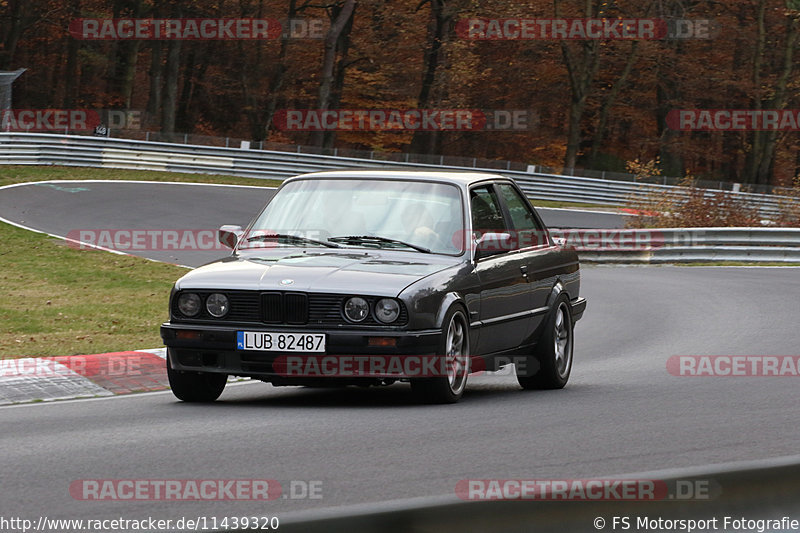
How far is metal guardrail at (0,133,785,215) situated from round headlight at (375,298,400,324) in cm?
2794

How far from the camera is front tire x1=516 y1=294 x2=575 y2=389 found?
10055 mm

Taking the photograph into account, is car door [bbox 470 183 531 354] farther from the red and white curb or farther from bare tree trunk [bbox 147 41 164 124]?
bare tree trunk [bbox 147 41 164 124]

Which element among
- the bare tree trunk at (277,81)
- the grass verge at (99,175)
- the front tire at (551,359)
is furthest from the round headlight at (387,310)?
the bare tree trunk at (277,81)

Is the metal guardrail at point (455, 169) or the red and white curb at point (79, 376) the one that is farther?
the metal guardrail at point (455, 169)

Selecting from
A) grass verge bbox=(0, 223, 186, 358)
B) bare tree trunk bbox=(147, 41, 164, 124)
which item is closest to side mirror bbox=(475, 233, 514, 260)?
grass verge bbox=(0, 223, 186, 358)

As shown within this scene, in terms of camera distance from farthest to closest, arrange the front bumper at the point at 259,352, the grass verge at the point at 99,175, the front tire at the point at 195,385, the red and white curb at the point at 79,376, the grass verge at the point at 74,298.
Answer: the grass verge at the point at 99,175, the grass verge at the point at 74,298, the red and white curb at the point at 79,376, the front tire at the point at 195,385, the front bumper at the point at 259,352

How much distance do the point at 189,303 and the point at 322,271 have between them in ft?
2.98

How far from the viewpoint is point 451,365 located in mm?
8586

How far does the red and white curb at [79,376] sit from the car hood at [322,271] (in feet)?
5.44

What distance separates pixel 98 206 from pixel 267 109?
1539 inches

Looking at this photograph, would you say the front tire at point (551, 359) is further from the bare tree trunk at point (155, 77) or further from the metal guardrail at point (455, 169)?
the bare tree trunk at point (155, 77)

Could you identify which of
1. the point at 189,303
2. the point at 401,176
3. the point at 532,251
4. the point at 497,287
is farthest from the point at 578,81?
the point at 189,303

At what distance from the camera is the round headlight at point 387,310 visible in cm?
820

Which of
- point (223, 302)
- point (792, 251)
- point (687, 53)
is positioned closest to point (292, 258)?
point (223, 302)
